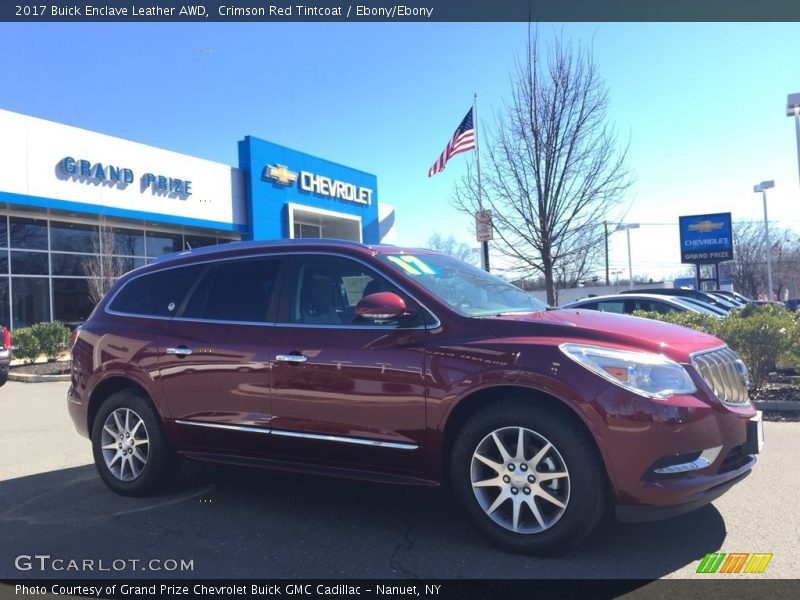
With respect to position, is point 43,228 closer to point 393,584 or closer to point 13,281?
point 13,281

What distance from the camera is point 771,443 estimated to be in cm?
621

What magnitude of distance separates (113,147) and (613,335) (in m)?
21.7

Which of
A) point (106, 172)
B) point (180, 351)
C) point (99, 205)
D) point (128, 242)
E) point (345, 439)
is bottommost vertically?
point (345, 439)

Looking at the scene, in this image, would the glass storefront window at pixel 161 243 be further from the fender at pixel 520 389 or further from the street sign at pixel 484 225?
the fender at pixel 520 389

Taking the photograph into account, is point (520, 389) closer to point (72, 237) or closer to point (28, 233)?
point (28, 233)

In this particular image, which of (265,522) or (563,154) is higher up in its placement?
(563,154)

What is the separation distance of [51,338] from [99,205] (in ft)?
20.6

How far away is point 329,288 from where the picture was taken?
4.35m

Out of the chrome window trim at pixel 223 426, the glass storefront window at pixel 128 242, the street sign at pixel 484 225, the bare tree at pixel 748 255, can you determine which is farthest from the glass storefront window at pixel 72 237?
the bare tree at pixel 748 255

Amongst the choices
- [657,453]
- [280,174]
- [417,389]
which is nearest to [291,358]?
[417,389]

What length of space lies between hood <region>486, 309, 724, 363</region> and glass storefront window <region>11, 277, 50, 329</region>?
20.2m

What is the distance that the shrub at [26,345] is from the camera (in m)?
15.8

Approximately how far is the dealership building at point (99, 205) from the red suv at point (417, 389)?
532 inches

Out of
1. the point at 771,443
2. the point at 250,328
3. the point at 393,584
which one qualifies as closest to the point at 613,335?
the point at 393,584
